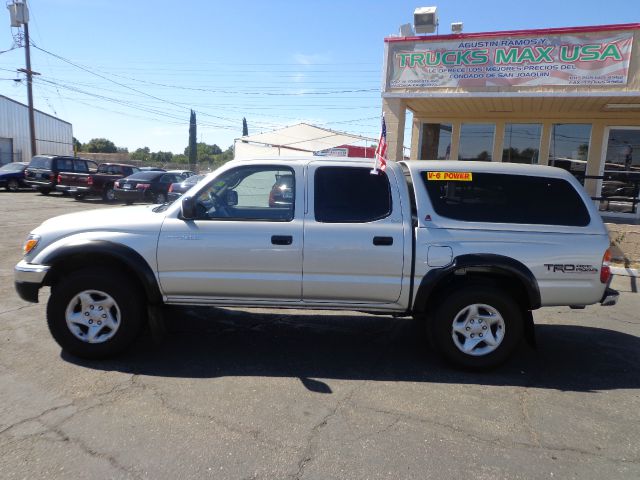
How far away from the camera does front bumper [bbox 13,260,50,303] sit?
13.6 feet

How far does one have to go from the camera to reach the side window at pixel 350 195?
4.20 meters

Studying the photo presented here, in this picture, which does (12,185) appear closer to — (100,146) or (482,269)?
(482,269)

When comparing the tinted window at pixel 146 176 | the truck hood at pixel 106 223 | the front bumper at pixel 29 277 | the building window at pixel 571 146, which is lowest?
the front bumper at pixel 29 277

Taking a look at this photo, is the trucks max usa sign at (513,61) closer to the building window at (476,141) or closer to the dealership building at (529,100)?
the dealership building at (529,100)

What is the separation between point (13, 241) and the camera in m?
9.82

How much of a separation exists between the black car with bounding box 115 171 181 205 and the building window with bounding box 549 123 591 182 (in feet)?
46.2

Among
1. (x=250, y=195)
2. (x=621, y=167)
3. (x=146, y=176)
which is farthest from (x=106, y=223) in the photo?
(x=146, y=176)

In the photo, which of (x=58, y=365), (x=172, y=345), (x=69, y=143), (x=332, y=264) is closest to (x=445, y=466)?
(x=332, y=264)

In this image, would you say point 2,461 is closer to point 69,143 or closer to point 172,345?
point 172,345

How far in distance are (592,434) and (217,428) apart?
2.60 m

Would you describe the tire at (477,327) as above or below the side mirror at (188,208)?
below

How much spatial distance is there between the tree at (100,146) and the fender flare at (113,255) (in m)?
108

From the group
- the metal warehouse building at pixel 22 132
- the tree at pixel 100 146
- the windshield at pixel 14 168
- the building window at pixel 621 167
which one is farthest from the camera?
the tree at pixel 100 146

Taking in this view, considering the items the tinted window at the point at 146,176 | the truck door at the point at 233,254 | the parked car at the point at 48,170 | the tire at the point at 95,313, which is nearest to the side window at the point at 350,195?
the truck door at the point at 233,254
